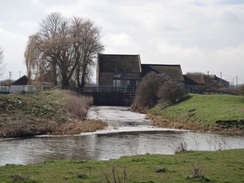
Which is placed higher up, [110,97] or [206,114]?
[110,97]

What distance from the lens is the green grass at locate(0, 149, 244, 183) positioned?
998 centimetres

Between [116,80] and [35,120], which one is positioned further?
[116,80]

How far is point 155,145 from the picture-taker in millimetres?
21594

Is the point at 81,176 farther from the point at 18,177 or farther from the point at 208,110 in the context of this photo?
the point at 208,110

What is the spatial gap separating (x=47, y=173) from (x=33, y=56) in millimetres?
55122

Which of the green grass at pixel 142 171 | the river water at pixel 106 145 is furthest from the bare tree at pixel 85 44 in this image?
the green grass at pixel 142 171

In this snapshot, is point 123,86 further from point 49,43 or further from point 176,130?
point 176,130

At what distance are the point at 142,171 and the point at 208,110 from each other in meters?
24.9

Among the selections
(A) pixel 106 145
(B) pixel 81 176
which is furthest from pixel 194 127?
(B) pixel 81 176

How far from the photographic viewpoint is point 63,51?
215 ft

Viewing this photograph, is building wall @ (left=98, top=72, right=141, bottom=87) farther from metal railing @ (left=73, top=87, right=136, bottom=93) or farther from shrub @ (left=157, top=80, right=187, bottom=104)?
shrub @ (left=157, top=80, right=187, bottom=104)

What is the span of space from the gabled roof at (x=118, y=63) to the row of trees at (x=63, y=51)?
501 centimetres

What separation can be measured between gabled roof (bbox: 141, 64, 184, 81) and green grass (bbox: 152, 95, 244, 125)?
26864mm

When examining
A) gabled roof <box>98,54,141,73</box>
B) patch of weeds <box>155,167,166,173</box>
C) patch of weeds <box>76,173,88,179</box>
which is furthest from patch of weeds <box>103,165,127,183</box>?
gabled roof <box>98,54,141,73</box>
